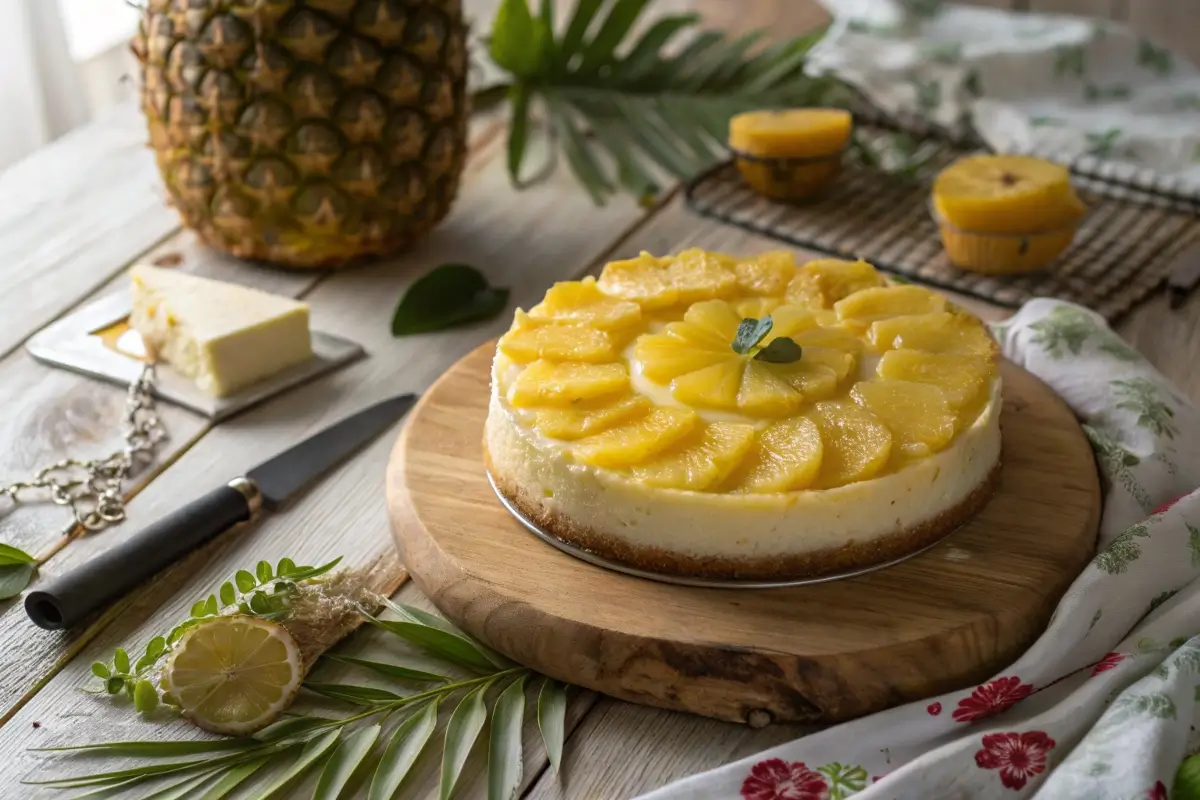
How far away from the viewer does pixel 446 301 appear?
3.18 metres

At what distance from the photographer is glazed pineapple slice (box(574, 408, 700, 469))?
2055mm

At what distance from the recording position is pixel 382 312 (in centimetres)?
320

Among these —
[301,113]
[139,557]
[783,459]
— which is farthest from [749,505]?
[301,113]

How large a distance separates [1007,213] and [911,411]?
3.54 ft

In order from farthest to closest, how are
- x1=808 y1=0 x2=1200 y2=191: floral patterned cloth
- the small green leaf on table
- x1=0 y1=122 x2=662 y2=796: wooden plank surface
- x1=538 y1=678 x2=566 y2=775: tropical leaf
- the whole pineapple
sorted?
x1=808 y1=0 x2=1200 y2=191: floral patterned cloth < the small green leaf on table < the whole pineapple < x1=0 y1=122 x2=662 y2=796: wooden plank surface < x1=538 y1=678 x2=566 y2=775: tropical leaf

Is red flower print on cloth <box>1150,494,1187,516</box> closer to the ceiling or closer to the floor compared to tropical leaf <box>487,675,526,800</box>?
closer to the ceiling

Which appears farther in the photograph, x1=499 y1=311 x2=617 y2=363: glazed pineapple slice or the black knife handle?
x1=499 y1=311 x2=617 y2=363: glazed pineapple slice

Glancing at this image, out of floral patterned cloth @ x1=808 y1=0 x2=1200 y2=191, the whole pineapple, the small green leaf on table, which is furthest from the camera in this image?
floral patterned cloth @ x1=808 y1=0 x2=1200 y2=191

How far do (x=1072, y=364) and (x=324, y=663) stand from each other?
1.51 meters

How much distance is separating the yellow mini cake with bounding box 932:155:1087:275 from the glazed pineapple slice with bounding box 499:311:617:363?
3.72 feet

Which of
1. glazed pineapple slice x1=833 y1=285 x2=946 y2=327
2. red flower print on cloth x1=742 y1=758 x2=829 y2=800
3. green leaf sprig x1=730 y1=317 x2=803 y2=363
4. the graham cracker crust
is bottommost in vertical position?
red flower print on cloth x1=742 y1=758 x2=829 y2=800

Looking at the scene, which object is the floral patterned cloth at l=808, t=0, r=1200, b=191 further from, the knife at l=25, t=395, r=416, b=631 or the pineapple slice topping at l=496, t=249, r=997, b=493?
the knife at l=25, t=395, r=416, b=631

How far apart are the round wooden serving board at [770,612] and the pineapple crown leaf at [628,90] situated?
1.70m

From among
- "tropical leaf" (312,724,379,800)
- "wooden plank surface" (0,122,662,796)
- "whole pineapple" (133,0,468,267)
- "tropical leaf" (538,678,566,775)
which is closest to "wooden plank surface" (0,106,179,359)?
"whole pineapple" (133,0,468,267)
